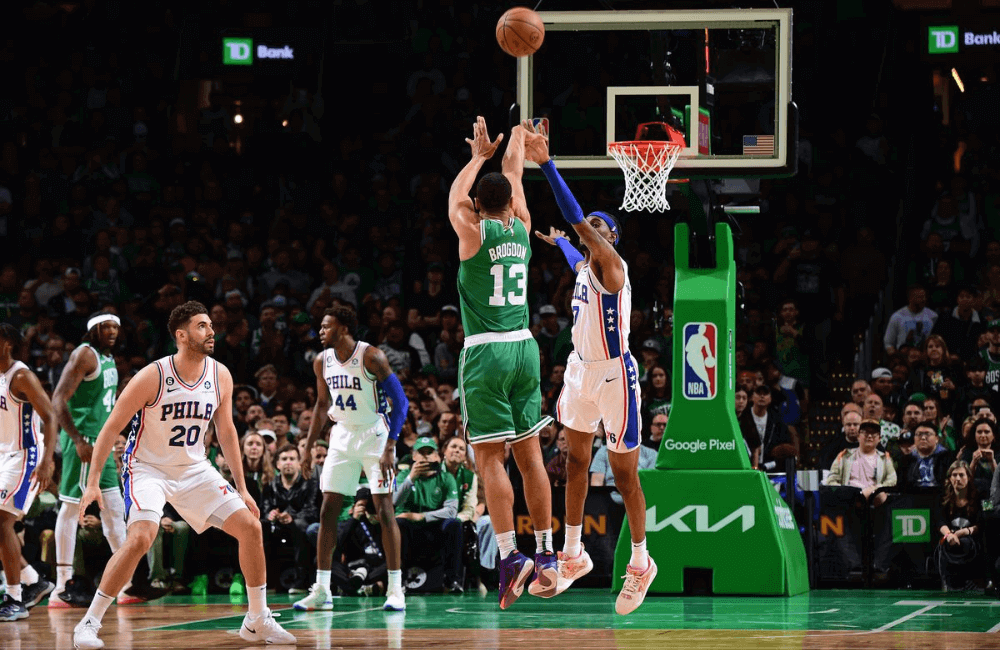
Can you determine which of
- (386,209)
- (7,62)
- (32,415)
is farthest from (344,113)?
(32,415)

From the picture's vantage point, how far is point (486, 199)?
29.0ft

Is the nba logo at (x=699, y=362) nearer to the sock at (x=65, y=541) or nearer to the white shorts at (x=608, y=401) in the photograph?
the white shorts at (x=608, y=401)

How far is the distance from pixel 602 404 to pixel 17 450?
519cm

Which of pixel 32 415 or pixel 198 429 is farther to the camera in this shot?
pixel 32 415

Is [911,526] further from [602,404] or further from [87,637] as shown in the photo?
[87,637]

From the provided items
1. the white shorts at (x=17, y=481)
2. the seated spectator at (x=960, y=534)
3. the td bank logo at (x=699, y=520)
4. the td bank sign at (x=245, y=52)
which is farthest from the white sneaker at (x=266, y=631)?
the td bank sign at (x=245, y=52)

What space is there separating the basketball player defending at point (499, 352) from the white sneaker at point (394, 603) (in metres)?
3.22

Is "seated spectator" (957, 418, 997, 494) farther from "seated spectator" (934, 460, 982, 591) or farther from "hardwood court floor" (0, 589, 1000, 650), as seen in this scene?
"hardwood court floor" (0, 589, 1000, 650)

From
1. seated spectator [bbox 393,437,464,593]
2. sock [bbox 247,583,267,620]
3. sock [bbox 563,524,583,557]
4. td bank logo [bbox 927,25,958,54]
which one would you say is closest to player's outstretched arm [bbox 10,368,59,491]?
sock [bbox 247,583,267,620]

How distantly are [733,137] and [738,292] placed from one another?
276 cm

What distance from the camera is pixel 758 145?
11789mm

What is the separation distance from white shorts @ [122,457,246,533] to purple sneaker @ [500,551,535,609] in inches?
68.8

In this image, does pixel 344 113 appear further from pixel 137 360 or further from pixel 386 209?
pixel 137 360

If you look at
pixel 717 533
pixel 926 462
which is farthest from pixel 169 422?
pixel 926 462
